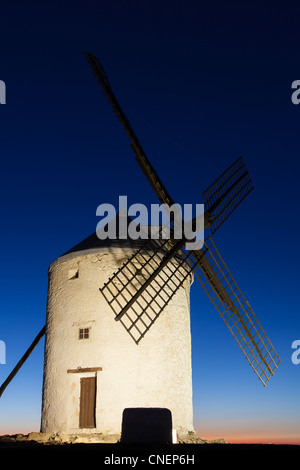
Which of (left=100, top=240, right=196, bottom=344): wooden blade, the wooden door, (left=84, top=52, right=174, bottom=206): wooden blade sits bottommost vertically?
the wooden door

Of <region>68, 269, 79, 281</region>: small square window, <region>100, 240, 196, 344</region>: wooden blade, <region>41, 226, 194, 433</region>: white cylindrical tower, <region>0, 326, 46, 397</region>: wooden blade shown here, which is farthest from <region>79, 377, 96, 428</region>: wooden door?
<region>68, 269, 79, 281</region>: small square window

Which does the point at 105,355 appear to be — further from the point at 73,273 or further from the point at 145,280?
the point at 73,273

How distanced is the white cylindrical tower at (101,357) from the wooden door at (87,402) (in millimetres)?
21

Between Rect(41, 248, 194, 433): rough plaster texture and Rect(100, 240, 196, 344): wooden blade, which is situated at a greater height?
Rect(100, 240, 196, 344): wooden blade

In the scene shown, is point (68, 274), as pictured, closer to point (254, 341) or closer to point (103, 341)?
point (103, 341)

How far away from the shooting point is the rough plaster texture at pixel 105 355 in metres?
11.4

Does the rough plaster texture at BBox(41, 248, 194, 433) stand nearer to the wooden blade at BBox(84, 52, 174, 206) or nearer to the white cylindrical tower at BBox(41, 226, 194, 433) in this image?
the white cylindrical tower at BBox(41, 226, 194, 433)

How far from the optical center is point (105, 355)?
11.6 metres

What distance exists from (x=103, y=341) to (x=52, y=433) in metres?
2.37

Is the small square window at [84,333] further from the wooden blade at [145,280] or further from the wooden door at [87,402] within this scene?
the wooden door at [87,402]

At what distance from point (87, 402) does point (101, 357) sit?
1.07 m

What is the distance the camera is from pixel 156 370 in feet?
38.2

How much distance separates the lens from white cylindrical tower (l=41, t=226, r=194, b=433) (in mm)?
11352
